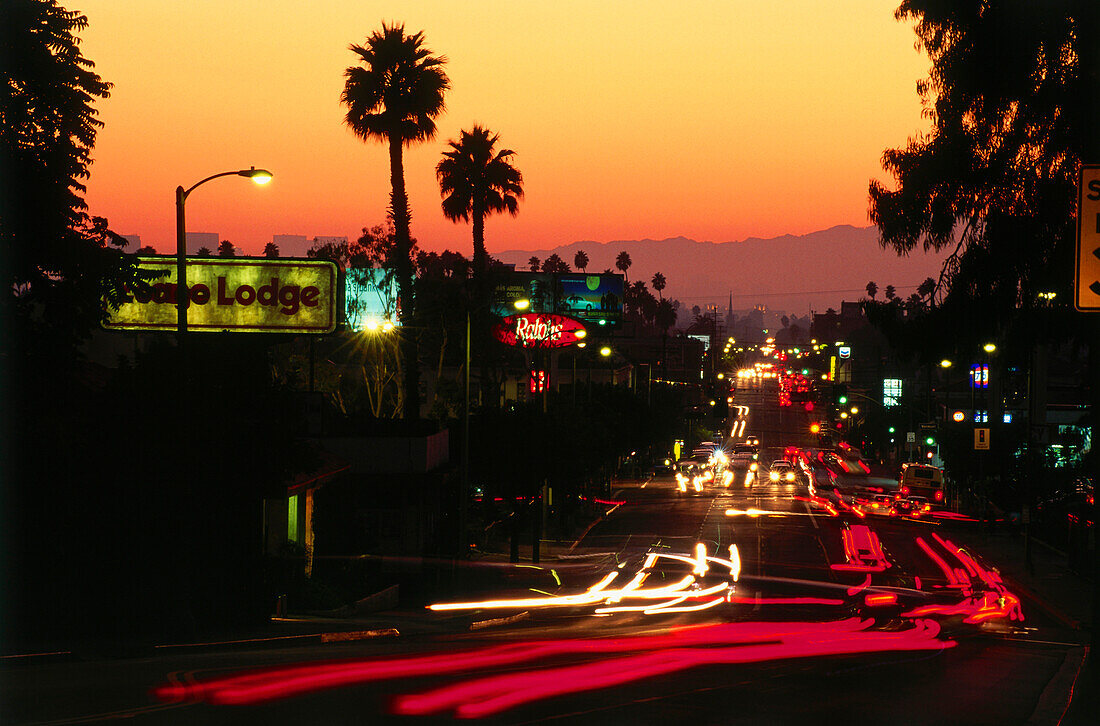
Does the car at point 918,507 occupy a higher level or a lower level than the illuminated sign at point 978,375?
lower

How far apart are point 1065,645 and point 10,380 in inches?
773

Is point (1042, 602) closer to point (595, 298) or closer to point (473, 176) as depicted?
point (473, 176)

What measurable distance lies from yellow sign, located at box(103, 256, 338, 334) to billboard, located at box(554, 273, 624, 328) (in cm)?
8349

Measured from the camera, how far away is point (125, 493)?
19109 mm

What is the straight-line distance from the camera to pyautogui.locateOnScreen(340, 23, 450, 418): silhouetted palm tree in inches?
1734

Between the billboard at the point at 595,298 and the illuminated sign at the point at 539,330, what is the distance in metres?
54.2

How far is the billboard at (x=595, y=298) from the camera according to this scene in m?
111

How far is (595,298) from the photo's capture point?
368 ft

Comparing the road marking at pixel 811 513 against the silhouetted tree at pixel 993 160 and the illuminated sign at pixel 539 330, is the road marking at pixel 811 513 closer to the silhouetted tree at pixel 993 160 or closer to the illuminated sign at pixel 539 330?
the illuminated sign at pixel 539 330

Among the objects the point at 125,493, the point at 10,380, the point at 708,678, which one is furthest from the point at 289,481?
the point at 708,678

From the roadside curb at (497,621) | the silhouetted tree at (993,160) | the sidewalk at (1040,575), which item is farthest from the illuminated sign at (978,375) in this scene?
the roadside curb at (497,621)

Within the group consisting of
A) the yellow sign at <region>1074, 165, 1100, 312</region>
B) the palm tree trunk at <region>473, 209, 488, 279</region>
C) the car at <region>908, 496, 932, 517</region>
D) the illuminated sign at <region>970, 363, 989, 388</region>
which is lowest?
the car at <region>908, 496, 932, 517</region>

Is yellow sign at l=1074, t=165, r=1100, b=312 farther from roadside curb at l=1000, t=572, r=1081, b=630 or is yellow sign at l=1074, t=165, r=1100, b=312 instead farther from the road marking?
the road marking

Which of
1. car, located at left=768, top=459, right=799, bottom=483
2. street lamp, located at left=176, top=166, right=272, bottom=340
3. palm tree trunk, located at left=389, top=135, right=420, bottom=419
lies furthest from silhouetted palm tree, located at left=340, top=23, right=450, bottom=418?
car, located at left=768, top=459, right=799, bottom=483
